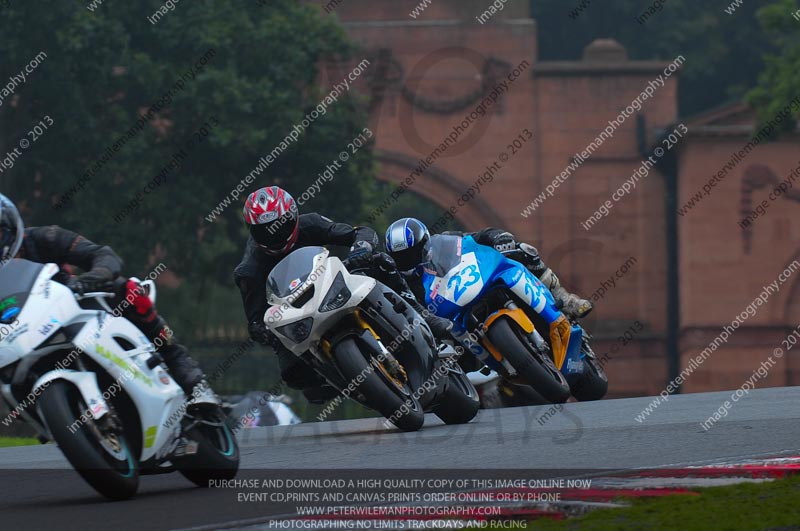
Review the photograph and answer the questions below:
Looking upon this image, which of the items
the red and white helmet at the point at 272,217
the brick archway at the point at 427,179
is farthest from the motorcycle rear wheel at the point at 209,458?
the brick archway at the point at 427,179

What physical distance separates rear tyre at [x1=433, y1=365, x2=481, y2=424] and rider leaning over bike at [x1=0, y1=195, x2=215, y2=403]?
3145 mm

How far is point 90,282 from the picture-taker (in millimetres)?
8328

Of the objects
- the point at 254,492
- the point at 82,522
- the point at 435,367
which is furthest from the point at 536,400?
the point at 82,522

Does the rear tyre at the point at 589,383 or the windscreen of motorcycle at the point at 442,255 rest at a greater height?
the windscreen of motorcycle at the point at 442,255

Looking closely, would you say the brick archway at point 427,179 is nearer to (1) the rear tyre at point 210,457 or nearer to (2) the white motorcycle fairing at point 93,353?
(1) the rear tyre at point 210,457

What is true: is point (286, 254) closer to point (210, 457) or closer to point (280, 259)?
point (280, 259)

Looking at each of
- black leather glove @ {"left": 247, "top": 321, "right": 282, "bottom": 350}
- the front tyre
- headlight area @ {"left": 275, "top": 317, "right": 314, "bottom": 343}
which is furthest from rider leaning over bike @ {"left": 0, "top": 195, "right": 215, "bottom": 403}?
black leather glove @ {"left": 247, "top": 321, "right": 282, "bottom": 350}

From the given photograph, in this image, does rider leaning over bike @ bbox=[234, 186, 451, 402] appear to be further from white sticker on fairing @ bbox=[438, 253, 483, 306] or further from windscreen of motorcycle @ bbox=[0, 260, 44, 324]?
windscreen of motorcycle @ bbox=[0, 260, 44, 324]

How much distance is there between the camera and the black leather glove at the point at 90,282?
8289 mm

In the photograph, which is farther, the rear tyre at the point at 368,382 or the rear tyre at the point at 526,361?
the rear tyre at the point at 526,361

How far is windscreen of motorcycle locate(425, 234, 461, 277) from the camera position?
1274cm

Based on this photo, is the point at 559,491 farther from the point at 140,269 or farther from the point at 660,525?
the point at 140,269

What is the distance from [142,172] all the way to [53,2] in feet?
11.6

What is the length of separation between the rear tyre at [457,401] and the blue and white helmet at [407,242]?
3.29ft
